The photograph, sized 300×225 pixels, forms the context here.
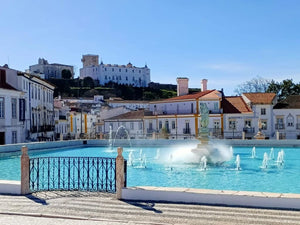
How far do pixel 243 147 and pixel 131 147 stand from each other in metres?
9.79

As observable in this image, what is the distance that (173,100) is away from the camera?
159 feet

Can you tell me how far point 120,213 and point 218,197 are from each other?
2.61 metres

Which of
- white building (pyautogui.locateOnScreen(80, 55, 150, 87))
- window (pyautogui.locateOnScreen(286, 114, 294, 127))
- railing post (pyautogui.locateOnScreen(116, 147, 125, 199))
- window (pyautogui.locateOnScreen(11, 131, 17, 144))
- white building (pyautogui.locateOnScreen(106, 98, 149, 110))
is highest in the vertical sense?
white building (pyautogui.locateOnScreen(80, 55, 150, 87))

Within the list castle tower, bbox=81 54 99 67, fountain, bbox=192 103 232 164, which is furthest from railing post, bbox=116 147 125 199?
castle tower, bbox=81 54 99 67

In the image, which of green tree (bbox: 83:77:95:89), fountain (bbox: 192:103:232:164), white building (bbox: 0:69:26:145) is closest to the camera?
fountain (bbox: 192:103:232:164)

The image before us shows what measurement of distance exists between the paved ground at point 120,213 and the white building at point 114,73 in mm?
123381

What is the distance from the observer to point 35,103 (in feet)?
137

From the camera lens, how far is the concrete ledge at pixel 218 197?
9.82 metres

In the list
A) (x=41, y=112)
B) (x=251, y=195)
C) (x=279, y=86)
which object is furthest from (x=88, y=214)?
(x=279, y=86)

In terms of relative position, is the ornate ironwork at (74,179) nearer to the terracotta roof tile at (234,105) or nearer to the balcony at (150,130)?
the terracotta roof tile at (234,105)

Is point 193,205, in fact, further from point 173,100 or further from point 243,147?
point 173,100

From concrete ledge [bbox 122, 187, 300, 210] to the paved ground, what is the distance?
0.87 feet

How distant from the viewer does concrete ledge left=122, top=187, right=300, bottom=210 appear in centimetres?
982

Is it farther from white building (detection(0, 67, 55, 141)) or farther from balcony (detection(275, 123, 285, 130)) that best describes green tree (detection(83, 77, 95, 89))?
balcony (detection(275, 123, 285, 130))
